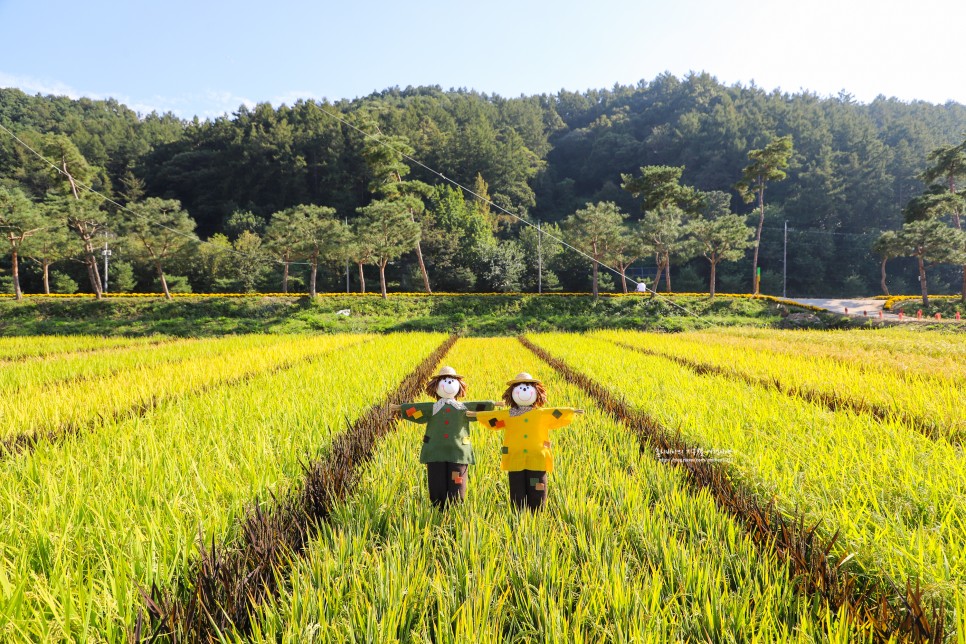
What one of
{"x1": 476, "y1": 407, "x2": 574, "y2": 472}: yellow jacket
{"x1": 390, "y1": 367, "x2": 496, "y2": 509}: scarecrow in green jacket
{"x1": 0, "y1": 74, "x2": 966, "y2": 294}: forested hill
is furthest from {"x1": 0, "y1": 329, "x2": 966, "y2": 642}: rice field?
{"x1": 0, "y1": 74, "x2": 966, "y2": 294}: forested hill

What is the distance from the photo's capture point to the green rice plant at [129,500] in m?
1.28

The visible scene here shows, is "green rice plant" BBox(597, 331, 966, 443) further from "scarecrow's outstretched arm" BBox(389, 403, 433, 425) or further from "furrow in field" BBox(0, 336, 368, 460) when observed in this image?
"furrow in field" BBox(0, 336, 368, 460)

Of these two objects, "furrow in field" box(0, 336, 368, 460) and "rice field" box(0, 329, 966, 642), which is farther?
"furrow in field" box(0, 336, 368, 460)

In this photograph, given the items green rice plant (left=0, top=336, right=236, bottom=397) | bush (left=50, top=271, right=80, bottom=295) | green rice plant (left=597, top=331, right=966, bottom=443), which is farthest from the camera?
bush (left=50, top=271, right=80, bottom=295)

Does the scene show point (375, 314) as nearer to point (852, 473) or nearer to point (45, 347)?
point (45, 347)

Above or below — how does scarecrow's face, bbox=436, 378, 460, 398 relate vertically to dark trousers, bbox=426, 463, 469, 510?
above

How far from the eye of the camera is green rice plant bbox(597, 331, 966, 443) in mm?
3447

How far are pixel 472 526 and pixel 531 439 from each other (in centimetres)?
46

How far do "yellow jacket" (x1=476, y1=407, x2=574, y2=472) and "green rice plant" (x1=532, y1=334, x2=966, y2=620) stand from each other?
121 cm

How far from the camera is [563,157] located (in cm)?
7156

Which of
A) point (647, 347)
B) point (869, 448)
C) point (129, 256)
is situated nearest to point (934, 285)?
point (647, 347)

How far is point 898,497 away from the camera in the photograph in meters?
2.04

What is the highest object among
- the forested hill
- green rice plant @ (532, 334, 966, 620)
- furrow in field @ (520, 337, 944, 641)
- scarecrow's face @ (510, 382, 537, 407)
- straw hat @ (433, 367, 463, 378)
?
the forested hill

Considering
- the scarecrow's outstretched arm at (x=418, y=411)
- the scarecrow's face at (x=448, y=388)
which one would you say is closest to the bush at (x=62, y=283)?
the scarecrow's outstretched arm at (x=418, y=411)
